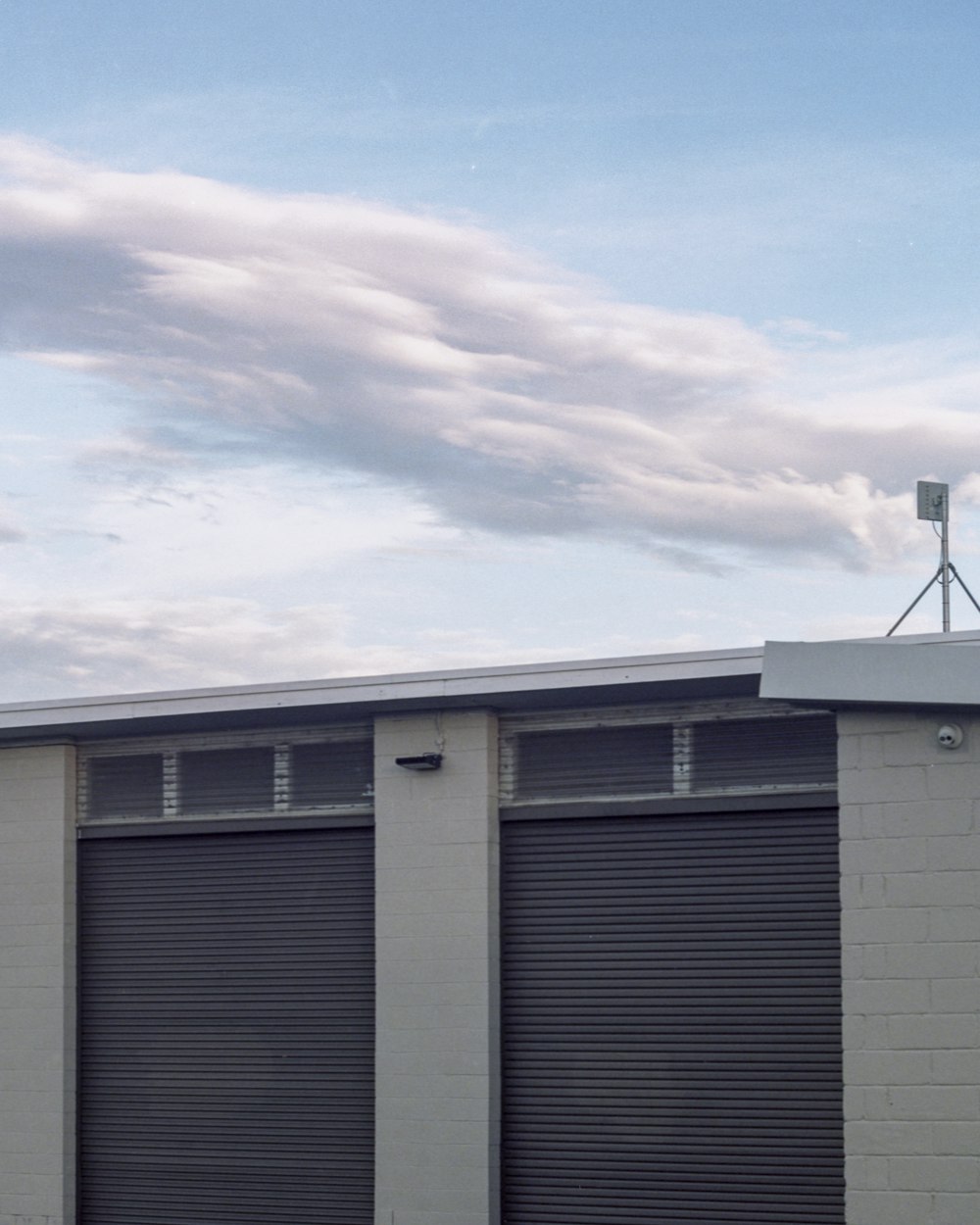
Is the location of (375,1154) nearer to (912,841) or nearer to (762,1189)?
(762,1189)

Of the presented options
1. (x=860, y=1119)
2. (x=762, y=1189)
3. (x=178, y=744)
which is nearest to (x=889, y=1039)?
(x=860, y=1119)

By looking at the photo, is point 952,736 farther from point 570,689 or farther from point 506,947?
point 506,947

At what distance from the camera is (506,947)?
14523 millimetres

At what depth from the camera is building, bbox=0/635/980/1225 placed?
464 inches

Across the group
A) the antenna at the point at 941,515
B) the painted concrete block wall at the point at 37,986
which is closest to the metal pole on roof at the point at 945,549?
the antenna at the point at 941,515

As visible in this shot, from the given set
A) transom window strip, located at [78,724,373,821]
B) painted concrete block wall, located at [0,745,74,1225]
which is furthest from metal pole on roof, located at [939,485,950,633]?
painted concrete block wall, located at [0,745,74,1225]

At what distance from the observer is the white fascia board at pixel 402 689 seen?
42.9 ft

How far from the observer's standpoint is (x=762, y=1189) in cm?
1330

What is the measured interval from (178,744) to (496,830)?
3.32 m

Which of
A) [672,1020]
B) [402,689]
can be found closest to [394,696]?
[402,689]

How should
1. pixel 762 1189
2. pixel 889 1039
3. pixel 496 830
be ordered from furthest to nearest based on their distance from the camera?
pixel 496 830 < pixel 762 1189 < pixel 889 1039

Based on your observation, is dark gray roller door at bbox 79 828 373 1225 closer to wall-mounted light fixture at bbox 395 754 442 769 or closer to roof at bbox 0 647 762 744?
wall-mounted light fixture at bbox 395 754 442 769

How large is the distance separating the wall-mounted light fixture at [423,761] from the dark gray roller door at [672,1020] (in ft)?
2.77

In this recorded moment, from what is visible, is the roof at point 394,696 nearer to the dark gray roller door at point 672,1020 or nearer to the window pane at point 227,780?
the window pane at point 227,780
